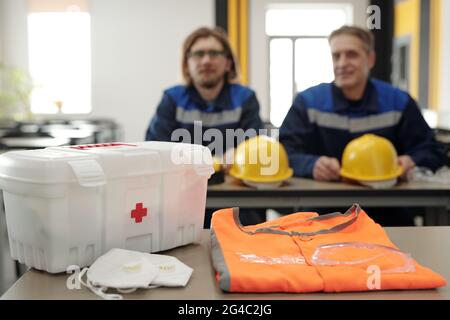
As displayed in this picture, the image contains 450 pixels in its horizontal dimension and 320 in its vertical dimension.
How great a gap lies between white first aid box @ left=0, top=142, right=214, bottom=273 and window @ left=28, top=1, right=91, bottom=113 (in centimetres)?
701

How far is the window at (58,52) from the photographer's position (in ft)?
25.3

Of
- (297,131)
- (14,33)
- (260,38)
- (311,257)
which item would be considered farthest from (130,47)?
(311,257)

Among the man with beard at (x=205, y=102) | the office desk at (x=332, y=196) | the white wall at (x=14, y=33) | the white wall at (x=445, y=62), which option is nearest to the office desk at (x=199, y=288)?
the office desk at (x=332, y=196)

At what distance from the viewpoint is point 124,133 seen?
8047mm

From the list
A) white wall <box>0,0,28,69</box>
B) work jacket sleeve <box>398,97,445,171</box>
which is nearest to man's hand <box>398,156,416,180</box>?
work jacket sleeve <box>398,97,445,171</box>

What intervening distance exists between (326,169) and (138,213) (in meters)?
1.47

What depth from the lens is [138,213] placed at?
3.69ft

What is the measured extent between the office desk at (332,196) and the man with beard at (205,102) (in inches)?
21.8

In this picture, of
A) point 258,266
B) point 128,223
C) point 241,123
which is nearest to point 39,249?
point 128,223

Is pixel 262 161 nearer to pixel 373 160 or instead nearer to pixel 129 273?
pixel 373 160

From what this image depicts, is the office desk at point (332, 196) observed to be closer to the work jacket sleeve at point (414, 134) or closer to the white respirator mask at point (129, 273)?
the work jacket sleeve at point (414, 134)

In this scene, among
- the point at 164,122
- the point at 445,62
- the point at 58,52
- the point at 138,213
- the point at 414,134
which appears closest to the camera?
the point at 138,213

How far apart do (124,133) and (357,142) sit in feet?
20.0

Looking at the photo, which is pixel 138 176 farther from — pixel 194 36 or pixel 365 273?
pixel 194 36
